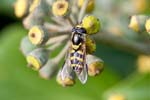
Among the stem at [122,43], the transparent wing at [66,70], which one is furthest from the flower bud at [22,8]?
the transparent wing at [66,70]

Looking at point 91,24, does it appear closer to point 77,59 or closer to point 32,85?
point 77,59

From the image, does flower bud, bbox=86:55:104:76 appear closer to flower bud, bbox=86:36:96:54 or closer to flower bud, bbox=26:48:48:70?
flower bud, bbox=86:36:96:54

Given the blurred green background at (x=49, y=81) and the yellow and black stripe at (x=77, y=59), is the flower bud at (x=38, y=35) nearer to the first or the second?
the yellow and black stripe at (x=77, y=59)

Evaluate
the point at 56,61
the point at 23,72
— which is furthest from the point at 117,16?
the point at 56,61

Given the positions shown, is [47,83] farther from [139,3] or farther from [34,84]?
[139,3]

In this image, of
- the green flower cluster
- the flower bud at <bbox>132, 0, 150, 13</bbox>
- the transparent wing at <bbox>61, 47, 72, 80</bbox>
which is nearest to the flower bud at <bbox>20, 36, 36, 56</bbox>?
the green flower cluster
